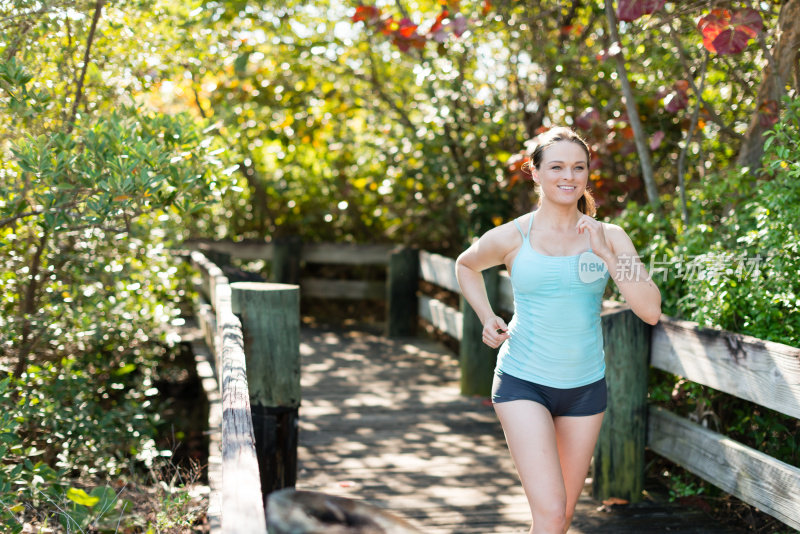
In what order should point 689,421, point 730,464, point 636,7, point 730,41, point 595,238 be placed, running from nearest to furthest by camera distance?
point 595,238 → point 730,464 → point 689,421 → point 730,41 → point 636,7

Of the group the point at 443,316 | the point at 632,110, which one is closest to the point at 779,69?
the point at 632,110

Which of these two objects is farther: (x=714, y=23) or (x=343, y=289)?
(x=343, y=289)

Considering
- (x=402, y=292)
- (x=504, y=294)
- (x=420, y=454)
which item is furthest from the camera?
(x=402, y=292)

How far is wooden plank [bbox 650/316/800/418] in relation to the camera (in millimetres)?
3223

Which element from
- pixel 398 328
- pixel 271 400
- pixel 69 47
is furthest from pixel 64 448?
pixel 398 328

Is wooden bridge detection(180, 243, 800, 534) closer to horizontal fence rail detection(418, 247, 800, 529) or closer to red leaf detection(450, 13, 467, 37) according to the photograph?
horizontal fence rail detection(418, 247, 800, 529)

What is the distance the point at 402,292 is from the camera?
9164 millimetres

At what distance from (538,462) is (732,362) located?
50.7 inches

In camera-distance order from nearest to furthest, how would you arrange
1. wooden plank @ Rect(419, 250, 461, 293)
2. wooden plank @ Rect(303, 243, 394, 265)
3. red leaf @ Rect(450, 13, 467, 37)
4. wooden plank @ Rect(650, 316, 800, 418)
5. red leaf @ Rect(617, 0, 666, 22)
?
wooden plank @ Rect(650, 316, 800, 418), red leaf @ Rect(617, 0, 666, 22), red leaf @ Rect(450, 13, 467, 37), wooden plank @ Rect(419, 250, 461, 293), wooden plank @ Rect(303, 243, 394, 265)

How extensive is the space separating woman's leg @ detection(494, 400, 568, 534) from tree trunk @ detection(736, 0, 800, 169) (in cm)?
259

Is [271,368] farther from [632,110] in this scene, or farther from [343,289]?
[343,289]

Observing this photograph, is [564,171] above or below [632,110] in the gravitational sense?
below

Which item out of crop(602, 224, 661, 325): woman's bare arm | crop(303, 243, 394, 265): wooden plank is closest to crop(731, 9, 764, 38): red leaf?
crop(602, 224, 661, 325): woman's bare arm

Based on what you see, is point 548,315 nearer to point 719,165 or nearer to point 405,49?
point 405,49
